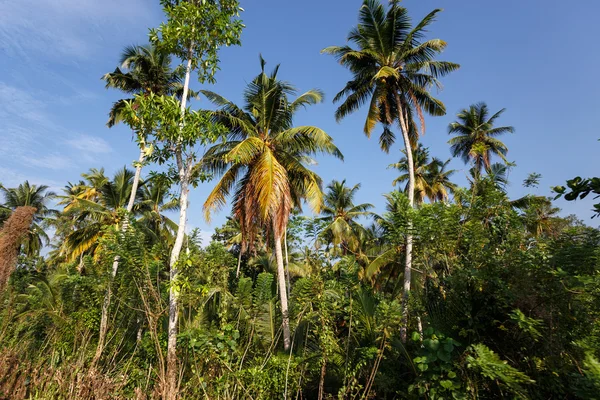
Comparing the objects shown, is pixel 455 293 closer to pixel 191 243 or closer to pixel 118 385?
pixel 118 385

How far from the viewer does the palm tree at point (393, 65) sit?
1183 cm

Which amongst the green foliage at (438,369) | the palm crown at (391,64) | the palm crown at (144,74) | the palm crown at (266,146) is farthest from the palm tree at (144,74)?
the green foliage at (438,369)

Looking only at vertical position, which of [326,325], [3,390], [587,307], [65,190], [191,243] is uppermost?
[65,190]

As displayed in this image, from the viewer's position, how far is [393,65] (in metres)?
12.3

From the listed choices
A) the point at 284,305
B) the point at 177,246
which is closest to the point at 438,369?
the point at 177,246

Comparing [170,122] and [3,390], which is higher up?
[170,122]

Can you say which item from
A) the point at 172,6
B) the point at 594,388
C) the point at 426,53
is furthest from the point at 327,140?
the point at 594,388

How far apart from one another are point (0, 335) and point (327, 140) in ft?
30.4

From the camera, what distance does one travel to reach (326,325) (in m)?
5.45

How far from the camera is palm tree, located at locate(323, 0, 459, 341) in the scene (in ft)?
38.8

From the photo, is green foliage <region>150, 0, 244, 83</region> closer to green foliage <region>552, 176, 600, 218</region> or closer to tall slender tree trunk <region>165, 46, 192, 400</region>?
tall slender tree trunk <region>165, 46, 192, 400</region>

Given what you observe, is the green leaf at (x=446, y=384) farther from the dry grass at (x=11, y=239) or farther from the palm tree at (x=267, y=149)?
the dry grass at (x=11, y=239)

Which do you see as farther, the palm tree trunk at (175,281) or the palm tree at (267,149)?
the palm tree at (267,149)

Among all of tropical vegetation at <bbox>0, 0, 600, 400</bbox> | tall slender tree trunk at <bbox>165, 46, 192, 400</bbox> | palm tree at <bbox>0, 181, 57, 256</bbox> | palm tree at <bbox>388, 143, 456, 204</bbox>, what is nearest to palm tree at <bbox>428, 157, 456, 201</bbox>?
palm tree at <bbox>388, 143, 456, 204</bbox>
